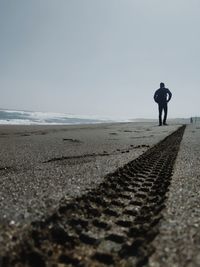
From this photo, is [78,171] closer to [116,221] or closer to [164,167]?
[164,167]

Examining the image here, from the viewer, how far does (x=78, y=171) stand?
2.07 meters

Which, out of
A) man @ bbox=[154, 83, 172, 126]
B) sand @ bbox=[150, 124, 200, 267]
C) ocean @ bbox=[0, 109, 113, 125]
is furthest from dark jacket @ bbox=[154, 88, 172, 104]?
sand @ bbox=[150, 124, 200, 267]

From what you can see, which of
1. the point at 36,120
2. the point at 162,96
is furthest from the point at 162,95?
the point at 36,120

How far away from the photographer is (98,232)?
3.46 ft

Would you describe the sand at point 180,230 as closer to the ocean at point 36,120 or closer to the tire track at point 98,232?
the tire track at point 98,232

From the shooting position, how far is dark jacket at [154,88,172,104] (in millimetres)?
12625

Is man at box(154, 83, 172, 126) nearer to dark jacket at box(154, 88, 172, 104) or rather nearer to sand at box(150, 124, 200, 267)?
dark jacket at box(154, 88, 172, 104)

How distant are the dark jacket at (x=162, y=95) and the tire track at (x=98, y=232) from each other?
37.1 ft

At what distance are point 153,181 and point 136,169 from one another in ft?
1.33

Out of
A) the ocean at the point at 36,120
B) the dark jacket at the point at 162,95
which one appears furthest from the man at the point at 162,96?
the ocean at the point at 36,120

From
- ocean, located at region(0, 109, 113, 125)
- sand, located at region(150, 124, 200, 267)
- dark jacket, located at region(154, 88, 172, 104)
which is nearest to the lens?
sand, located at region(150, 124, 200, 267)

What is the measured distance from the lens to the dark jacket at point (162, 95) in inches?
497

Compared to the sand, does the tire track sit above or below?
below

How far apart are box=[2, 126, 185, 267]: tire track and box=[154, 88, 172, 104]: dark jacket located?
37.1ft
